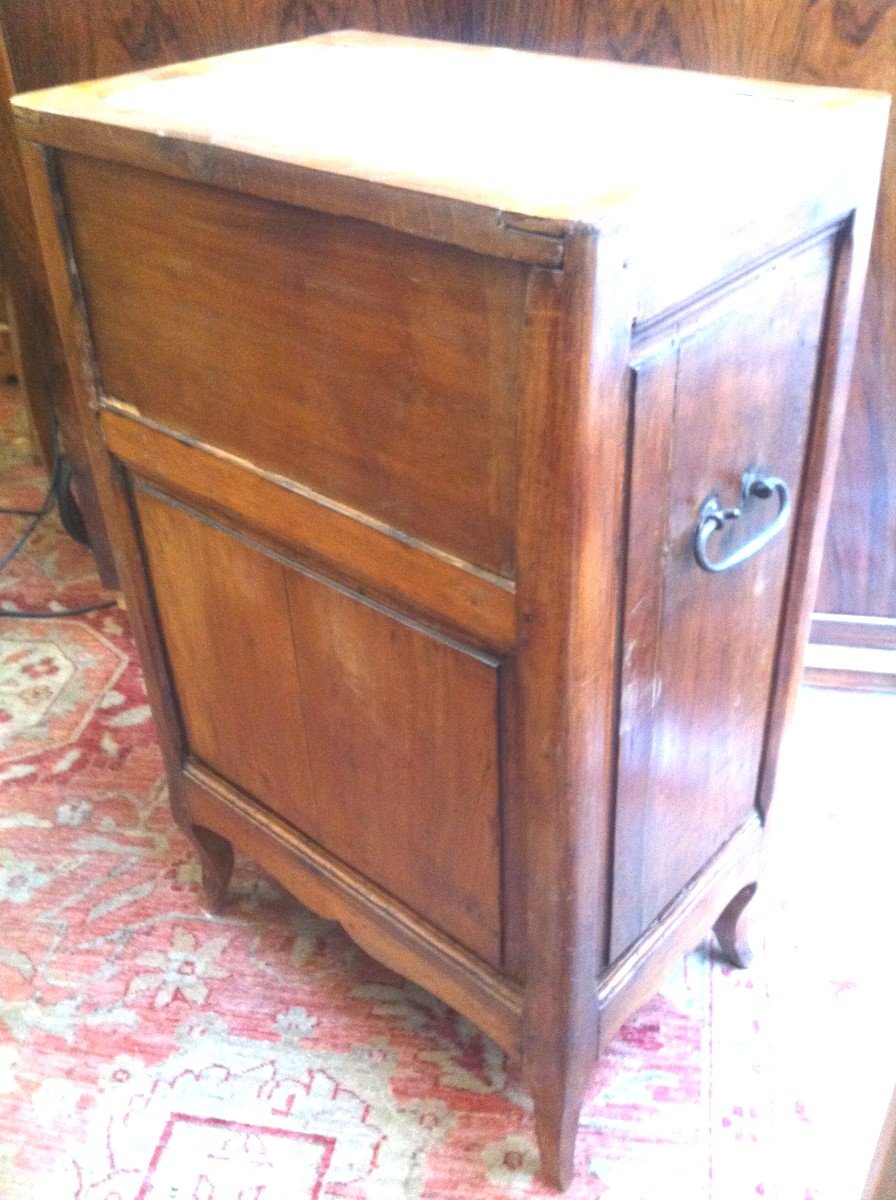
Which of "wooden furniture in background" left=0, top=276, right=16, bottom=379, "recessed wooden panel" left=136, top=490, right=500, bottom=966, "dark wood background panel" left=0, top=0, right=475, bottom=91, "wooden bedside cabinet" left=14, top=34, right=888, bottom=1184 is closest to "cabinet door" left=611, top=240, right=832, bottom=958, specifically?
"wooden bedside cabinet" left=14, top=34, right=888, bottom=1184

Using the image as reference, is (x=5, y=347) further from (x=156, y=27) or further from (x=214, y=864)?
(x=214, y=864)

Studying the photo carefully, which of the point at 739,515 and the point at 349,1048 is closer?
the point at 739,515

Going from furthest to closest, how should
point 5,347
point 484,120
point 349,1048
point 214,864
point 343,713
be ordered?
point 5,347
point 214,864
point 349,1048
point 343,713
point 484,120

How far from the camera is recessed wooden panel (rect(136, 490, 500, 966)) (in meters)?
0.81

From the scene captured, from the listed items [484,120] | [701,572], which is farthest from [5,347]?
[701,572]

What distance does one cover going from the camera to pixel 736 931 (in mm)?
1142

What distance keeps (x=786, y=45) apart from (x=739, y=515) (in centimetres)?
65

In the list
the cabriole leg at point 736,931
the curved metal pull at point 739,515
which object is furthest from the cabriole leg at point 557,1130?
the curved metal pull at point 739,515

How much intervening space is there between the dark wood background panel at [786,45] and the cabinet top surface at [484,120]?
0.28m

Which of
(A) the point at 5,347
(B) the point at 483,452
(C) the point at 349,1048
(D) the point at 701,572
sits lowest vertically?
(C) the point at 349,1048

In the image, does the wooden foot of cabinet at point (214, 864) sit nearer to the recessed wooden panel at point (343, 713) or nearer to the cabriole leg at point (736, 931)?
the recessed wooden panel at point (343, 713)

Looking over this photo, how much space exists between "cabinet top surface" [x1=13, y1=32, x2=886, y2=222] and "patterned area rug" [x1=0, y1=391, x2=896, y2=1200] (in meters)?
0.75

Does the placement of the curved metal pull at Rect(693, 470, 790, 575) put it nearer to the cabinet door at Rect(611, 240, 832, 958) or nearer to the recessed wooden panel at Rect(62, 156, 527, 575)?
the cabinet door at Rect(611, 240, 832, 958)

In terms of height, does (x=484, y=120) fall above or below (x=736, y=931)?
above
